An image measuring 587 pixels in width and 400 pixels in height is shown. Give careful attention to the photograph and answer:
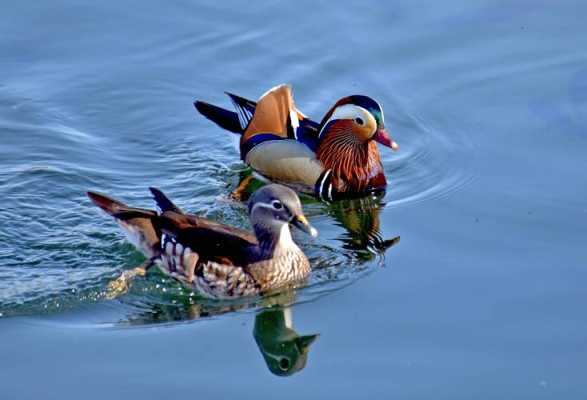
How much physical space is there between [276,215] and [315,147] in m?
2.20

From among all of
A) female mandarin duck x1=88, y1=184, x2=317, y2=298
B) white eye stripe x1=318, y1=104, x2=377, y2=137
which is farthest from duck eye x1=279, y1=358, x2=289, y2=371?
white eye stripe x1=318, y1=104, x2=377, y2=137

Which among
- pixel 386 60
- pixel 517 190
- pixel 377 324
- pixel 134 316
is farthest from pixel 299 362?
pixel 386 60

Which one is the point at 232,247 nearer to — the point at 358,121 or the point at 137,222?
the point at 137,222

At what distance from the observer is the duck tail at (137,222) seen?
9609 millimetres

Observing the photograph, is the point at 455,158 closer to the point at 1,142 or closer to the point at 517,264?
the point at 517,264

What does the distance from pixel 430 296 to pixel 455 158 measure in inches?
100

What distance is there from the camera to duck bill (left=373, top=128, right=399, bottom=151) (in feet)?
36.3

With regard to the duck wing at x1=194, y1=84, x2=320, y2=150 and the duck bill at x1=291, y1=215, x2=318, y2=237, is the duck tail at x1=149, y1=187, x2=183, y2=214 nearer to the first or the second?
the duck bill at x1=291, y1=215, x2=318, y2=237

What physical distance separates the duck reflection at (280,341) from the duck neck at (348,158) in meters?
2.38

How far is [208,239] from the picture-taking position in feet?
31.1

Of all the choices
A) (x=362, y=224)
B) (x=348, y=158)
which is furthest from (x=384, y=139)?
(x=362, y=224)

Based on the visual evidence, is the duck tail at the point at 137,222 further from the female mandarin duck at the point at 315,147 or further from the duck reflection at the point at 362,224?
the female mandarin duck at the point at 315,147

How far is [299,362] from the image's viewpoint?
8.45 meters

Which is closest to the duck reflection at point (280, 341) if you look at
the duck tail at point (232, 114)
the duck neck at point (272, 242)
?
the duck neck at point (272, 242)
